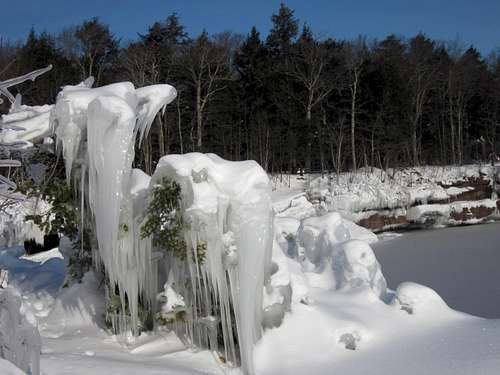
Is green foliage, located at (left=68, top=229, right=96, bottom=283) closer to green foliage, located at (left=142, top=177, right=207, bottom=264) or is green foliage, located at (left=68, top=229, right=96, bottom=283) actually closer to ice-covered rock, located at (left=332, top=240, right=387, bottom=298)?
green foliage, located at (left=142, top=177, right=207, bottom=264)

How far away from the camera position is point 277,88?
26.7 metres

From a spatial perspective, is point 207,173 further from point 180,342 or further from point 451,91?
point 451,91

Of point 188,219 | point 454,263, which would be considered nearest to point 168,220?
point 188,219

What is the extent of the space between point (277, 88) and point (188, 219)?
22357 millimetres

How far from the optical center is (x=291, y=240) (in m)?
9.65

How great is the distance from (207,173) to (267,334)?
1.93m

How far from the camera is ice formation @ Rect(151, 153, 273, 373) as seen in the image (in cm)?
510

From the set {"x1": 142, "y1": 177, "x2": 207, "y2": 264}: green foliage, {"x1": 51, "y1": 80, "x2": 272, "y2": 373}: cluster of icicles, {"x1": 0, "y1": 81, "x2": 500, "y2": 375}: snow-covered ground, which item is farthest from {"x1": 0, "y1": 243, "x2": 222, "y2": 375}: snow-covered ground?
{"x1": 142, "y1": 177, "x2": 207, "y2": 264}: green foliage

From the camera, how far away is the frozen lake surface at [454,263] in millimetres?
9266

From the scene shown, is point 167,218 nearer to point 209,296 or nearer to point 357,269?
point 209,296

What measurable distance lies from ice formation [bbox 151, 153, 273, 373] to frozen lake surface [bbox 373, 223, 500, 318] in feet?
16.2

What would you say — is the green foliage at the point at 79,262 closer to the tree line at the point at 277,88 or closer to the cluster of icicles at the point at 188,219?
the cluster of icicles at the point at 188,219

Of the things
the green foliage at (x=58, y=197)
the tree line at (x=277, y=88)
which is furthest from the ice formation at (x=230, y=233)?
the tree line at (x=277, y=88)

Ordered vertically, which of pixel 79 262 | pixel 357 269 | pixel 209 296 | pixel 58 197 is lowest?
pixel 357 269
